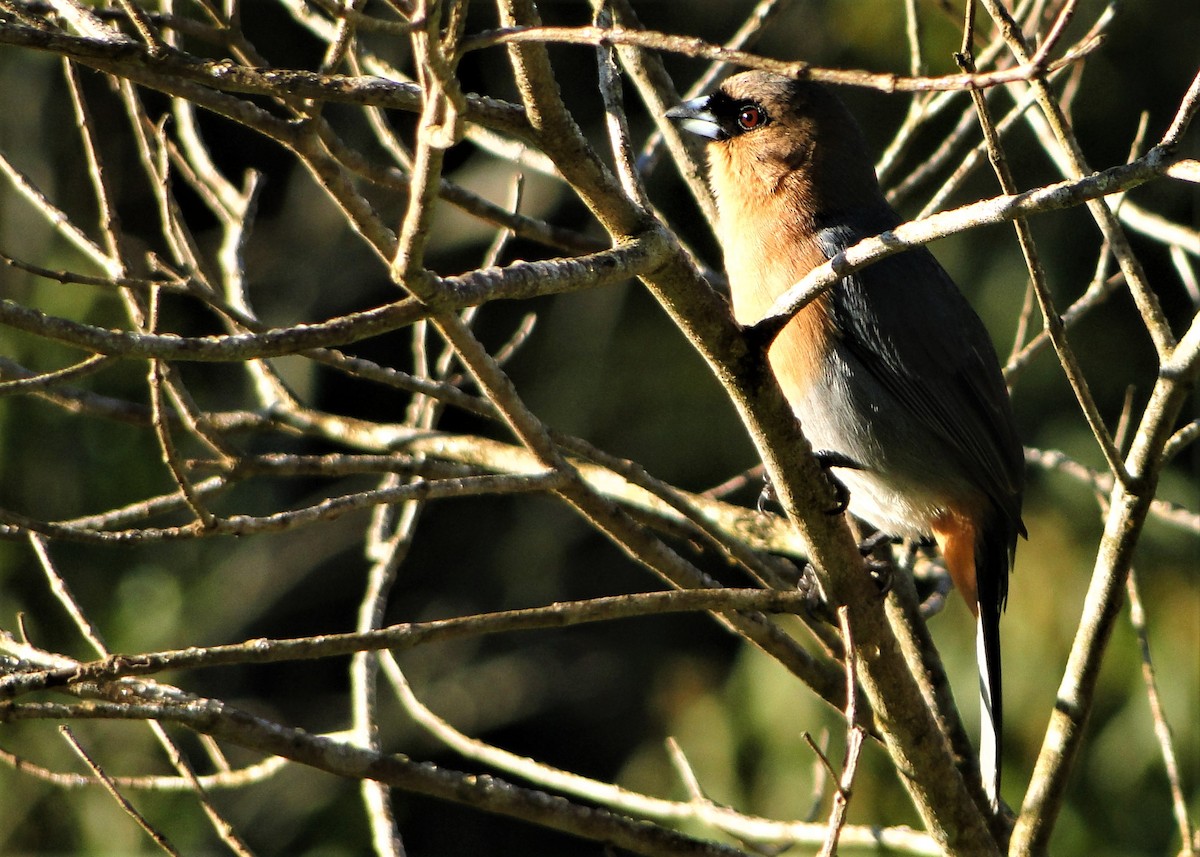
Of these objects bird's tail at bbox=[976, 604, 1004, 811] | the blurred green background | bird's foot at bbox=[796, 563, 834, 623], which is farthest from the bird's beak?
the blurred green background

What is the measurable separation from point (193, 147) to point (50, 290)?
4040mm

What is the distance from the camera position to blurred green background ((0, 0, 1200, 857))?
6.69m

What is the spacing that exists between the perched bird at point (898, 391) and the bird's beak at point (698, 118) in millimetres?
12

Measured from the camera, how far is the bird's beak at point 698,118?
4.36 m

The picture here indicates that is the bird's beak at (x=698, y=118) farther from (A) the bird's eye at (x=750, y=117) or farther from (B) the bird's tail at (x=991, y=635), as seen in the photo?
(B) the bird's tail at (x=991, y=635)

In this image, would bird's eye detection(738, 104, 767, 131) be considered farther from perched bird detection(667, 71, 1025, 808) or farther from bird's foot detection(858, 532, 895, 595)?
bird's foot detection(858, 532, 895, 595)

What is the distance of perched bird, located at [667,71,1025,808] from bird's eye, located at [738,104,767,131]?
260 mm

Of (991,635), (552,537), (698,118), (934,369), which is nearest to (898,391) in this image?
(934,369)

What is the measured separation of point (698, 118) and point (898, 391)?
114 centimetres

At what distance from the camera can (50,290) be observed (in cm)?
747

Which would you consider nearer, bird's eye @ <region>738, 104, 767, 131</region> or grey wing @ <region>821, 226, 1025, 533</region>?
grey wing @ <region>821, 226, 1025, 533</region>

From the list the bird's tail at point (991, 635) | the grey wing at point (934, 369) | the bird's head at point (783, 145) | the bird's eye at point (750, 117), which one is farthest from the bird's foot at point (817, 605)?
the bird's eye at point (750, 117)

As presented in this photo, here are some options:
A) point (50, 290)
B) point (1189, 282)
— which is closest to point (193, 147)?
point (1189, 282)

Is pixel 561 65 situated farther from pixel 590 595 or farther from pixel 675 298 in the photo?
pixel 675 298
